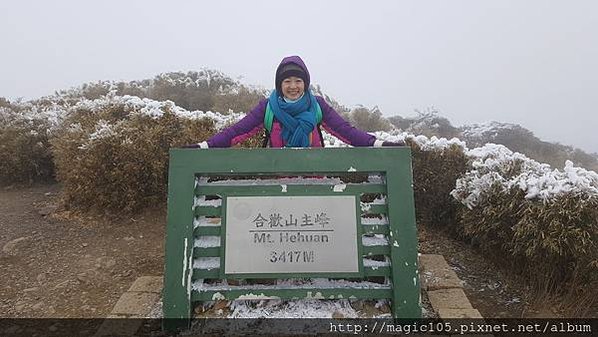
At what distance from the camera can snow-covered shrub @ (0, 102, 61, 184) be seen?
5953 mm

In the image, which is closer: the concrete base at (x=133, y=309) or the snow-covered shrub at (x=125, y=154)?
the concrete base at (x=133, y=309)

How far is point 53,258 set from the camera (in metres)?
4.05

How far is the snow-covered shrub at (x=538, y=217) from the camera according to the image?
9.70 ft

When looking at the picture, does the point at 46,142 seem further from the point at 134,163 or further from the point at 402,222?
the point at 402,222

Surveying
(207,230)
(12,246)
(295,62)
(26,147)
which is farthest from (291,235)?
(26,147)

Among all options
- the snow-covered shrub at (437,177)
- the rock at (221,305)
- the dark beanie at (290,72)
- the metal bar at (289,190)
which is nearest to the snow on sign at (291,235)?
the metal bar at (289,190)

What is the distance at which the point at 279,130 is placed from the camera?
3184 millimetres

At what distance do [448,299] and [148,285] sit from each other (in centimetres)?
208

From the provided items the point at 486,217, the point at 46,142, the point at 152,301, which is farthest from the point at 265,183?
the point at 46,142

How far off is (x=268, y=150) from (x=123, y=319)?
1.35 m

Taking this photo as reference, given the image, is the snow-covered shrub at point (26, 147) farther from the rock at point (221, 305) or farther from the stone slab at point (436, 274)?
the stone slab at point (436, 274)

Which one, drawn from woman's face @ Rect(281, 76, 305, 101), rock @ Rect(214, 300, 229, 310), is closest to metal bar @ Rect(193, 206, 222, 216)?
rock @ Rect(214, 300, 229, 310)

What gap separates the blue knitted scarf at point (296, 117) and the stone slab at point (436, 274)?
1322 mm

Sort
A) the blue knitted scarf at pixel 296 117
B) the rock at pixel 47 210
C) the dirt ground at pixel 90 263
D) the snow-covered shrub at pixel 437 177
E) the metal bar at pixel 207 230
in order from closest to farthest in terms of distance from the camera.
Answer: the metal bar at pixel 207 230 → the blue knitted scarf at pixel 296 117 → the dirt ground at pixel 90 263 → the snow-covered shrub at pixel 437 177 → the rock at pixel 47 210
